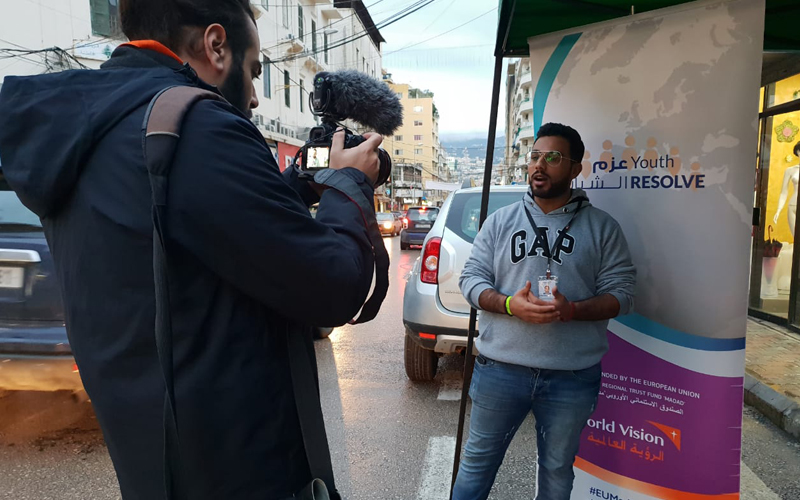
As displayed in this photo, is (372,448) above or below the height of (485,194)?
below

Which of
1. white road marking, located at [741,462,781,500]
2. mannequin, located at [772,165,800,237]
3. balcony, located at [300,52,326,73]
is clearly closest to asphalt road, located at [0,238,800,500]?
white road marking, located at [741,462,781,500]

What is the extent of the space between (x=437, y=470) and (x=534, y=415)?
4.40 feet

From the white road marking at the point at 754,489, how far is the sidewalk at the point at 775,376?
803 mm

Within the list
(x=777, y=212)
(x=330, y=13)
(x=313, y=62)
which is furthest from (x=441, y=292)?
(x=330, y=13)

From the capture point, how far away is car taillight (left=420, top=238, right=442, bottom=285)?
4.24 meters

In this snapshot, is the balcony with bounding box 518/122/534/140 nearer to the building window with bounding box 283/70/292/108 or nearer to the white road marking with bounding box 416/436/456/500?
the building window with bounding box 283/70/292/108

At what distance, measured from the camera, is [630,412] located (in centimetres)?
232

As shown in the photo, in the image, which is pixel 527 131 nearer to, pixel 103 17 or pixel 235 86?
pixel 103 17

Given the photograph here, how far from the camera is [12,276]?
329 centimetres

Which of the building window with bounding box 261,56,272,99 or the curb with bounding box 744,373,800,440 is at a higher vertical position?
the building window with bounding box 261,56,272,99

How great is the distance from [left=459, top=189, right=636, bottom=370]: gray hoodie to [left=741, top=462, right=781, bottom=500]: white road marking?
1698 mm

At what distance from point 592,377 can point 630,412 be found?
410 mm

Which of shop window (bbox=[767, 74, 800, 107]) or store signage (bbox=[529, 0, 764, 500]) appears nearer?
store signage (bbox=[529, 0, 764, 500])

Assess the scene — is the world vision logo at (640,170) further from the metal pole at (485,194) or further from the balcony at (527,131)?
the balcony at (527,131)
